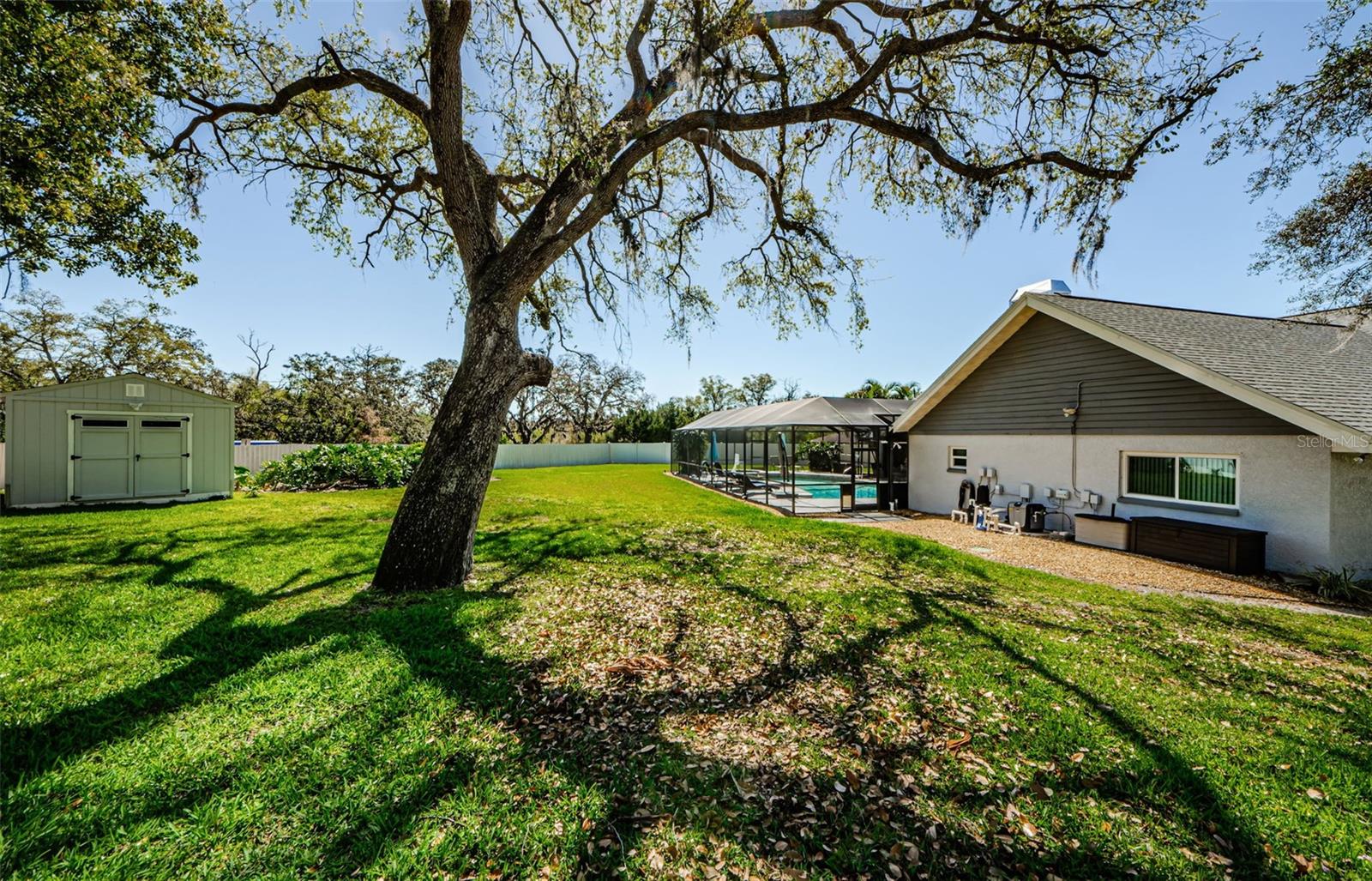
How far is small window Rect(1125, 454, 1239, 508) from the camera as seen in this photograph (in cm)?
785

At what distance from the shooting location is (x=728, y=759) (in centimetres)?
261

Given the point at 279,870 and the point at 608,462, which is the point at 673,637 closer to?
the point at 279,870

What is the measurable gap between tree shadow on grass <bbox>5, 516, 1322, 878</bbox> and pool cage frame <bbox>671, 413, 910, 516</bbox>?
8547 millimetres

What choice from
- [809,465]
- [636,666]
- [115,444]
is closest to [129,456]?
[115,444]

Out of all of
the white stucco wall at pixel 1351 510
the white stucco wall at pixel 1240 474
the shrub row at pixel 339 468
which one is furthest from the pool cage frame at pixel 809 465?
the shrub row at pixel 339 468

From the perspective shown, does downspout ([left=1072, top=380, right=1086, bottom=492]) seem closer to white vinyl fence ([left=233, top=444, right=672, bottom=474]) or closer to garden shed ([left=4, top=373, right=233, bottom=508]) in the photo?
garden shed ([left=4, top=373, right=233, bottom=508])

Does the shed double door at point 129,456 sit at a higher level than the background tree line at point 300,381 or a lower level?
lower

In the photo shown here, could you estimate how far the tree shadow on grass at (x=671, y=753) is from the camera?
2020 millimetres

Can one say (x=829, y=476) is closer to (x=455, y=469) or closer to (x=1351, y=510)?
(x=1351, y=510)

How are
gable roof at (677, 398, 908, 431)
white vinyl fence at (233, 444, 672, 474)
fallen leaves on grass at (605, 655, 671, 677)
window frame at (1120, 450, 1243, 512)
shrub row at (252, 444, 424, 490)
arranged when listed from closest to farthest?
1. fallen leaves on grass at (605, 655, 671, 677)
2. window frame at (1120, 450, 1243, 512)
3. gable roof at (677, 398, 908, 431)
4. shrub row at (252, 444, 424, 490)
5. white vinyl fence at (233, 444, 672, 474)

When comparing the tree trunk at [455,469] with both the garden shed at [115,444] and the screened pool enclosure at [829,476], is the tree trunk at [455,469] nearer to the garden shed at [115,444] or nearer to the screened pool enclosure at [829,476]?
the screened pool enclosure at [829,476]

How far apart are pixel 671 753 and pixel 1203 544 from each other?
960 centimetres

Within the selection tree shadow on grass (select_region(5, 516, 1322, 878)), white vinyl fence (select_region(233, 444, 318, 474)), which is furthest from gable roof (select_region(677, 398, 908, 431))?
white vinyl fence (select_region(233, 444, 318, 474))

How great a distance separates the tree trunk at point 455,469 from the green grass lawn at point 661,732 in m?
0.45
